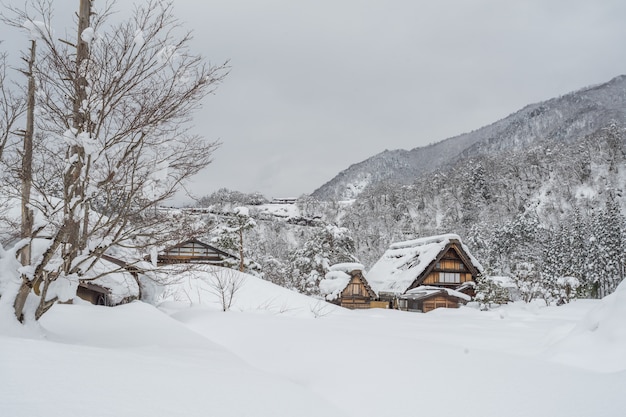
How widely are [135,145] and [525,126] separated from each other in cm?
18768

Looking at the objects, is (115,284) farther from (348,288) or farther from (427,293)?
(427,293)

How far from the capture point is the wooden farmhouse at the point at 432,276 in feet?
105

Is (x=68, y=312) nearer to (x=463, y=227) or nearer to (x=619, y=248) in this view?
(x=619, y=248)

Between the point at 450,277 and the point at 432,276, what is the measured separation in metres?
1.71

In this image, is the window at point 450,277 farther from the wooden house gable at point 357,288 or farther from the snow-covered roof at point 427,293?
the wooden house gable at point 357,288

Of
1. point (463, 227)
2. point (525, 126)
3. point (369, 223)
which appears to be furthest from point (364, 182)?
point (463, 227)

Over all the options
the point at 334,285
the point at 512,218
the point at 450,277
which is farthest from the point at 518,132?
the point at 334,285

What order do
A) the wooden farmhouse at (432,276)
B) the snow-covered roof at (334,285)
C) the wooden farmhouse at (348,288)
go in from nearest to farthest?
the snow-covered roof at (334,285) → the wooden farmhouse at (348,288) → the wooden farmhouse at (432,276)

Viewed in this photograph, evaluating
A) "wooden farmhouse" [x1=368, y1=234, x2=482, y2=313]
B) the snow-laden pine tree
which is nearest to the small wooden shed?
the snow-laden pine tree

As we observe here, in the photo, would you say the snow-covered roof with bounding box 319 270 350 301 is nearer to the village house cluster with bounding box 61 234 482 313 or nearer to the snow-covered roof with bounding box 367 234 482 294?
the village house cluster with bounding box 61 234 482 313

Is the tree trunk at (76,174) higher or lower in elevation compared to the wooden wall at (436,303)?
higher

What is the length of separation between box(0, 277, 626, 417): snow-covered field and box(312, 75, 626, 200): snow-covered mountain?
439 ft

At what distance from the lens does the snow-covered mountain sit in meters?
145

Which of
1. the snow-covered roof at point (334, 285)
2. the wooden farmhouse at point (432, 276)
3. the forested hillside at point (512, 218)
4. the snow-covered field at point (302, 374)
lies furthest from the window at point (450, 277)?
the snow-covered field at point (302, 374)
